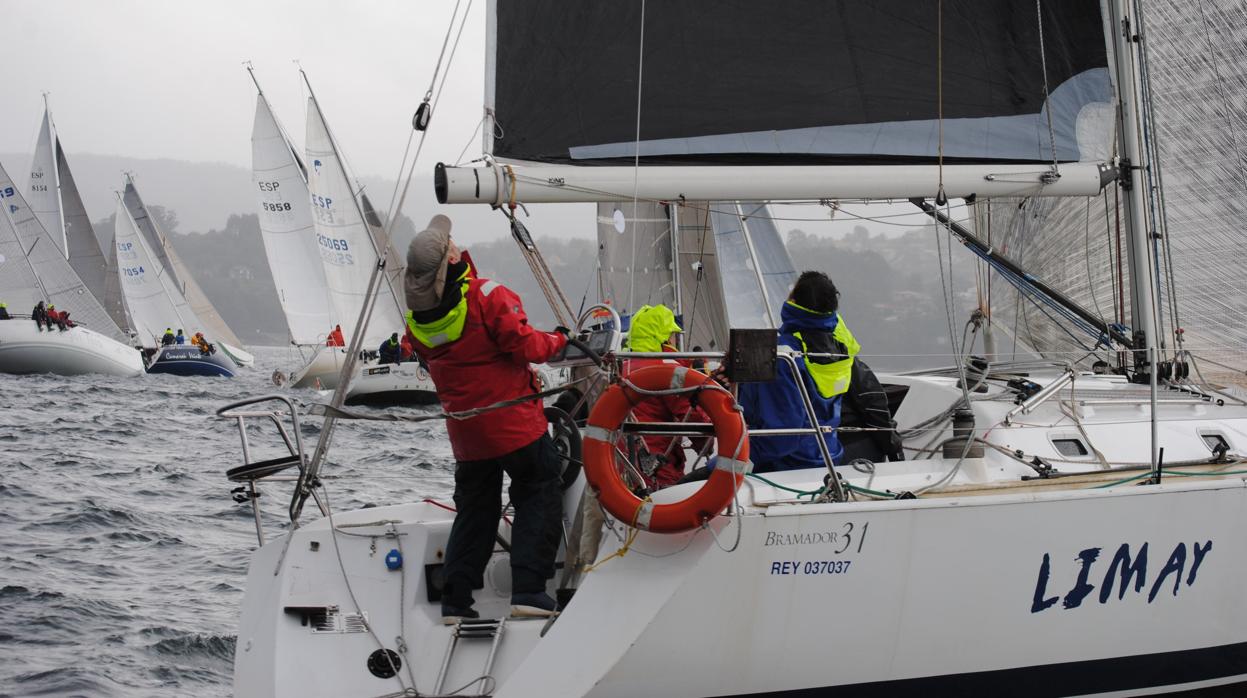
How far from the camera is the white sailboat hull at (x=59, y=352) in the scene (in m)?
30.7

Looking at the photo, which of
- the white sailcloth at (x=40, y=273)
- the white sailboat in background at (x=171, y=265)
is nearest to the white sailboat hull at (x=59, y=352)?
the white sailcloth at (x=40, y=273)

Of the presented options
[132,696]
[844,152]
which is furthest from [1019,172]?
[132,696]

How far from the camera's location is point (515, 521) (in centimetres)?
399

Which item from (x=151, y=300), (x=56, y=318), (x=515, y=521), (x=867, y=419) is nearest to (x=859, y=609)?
(x=867, y=419)

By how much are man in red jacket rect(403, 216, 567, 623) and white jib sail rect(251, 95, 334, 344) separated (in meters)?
29.1

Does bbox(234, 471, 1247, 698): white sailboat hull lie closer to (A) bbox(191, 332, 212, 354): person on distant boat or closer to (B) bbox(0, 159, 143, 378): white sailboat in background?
(B) bbox(0, 159, 143, 378): white sailboat in background

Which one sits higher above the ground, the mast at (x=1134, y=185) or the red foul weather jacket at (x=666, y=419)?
the mast at (x=1134, y=185)

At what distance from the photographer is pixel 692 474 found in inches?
153

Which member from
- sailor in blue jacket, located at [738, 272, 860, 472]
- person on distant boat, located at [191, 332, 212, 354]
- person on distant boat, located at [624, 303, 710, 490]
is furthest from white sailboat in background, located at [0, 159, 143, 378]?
sailor in blue jacket, located at [738, 272, 860, 472]

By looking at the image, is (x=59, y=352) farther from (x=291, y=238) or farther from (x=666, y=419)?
(x=666, y=419)

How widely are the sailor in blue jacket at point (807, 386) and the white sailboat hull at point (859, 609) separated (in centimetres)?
23

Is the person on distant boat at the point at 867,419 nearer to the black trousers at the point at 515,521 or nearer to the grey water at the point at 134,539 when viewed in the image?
the black trousers at the point at 515,521

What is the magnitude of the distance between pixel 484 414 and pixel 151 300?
138 ft

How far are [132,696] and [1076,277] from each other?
4.76 m
